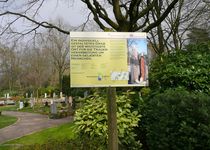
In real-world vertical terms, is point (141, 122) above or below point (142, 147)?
above

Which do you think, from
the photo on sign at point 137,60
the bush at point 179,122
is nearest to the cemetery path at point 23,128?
the bush at point 179,122

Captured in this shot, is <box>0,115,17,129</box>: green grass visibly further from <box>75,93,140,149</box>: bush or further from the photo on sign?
the photo on sign

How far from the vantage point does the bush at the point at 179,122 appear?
7.15 m

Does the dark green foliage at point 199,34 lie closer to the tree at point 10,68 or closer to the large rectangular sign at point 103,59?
the large rectangular sign at point 103,59

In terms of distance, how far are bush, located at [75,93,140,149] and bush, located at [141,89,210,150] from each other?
0.51 meters

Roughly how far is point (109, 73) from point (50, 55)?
53912 mm

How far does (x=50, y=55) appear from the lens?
5947cm

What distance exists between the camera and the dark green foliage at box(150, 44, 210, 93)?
Answer: 9.56 m

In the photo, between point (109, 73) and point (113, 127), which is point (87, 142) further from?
point (109, 73)

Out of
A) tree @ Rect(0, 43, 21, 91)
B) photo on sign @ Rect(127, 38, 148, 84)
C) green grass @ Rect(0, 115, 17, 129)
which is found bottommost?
green grass @ Rect(0, 115, 17, 129)

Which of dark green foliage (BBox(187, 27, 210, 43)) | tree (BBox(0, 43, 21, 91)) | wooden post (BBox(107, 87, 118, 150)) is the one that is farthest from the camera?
tree (BBox(0, 43, 21, 91))

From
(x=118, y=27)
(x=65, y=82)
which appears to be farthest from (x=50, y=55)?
(x=118, y=27)

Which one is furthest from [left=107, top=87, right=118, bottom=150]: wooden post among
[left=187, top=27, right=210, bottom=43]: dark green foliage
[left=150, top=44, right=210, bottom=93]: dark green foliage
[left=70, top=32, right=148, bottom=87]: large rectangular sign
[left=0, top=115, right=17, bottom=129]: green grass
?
[left=187, top=27, right=210, bottom=43]: dark green foliage

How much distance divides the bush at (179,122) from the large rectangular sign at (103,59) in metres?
1.47
